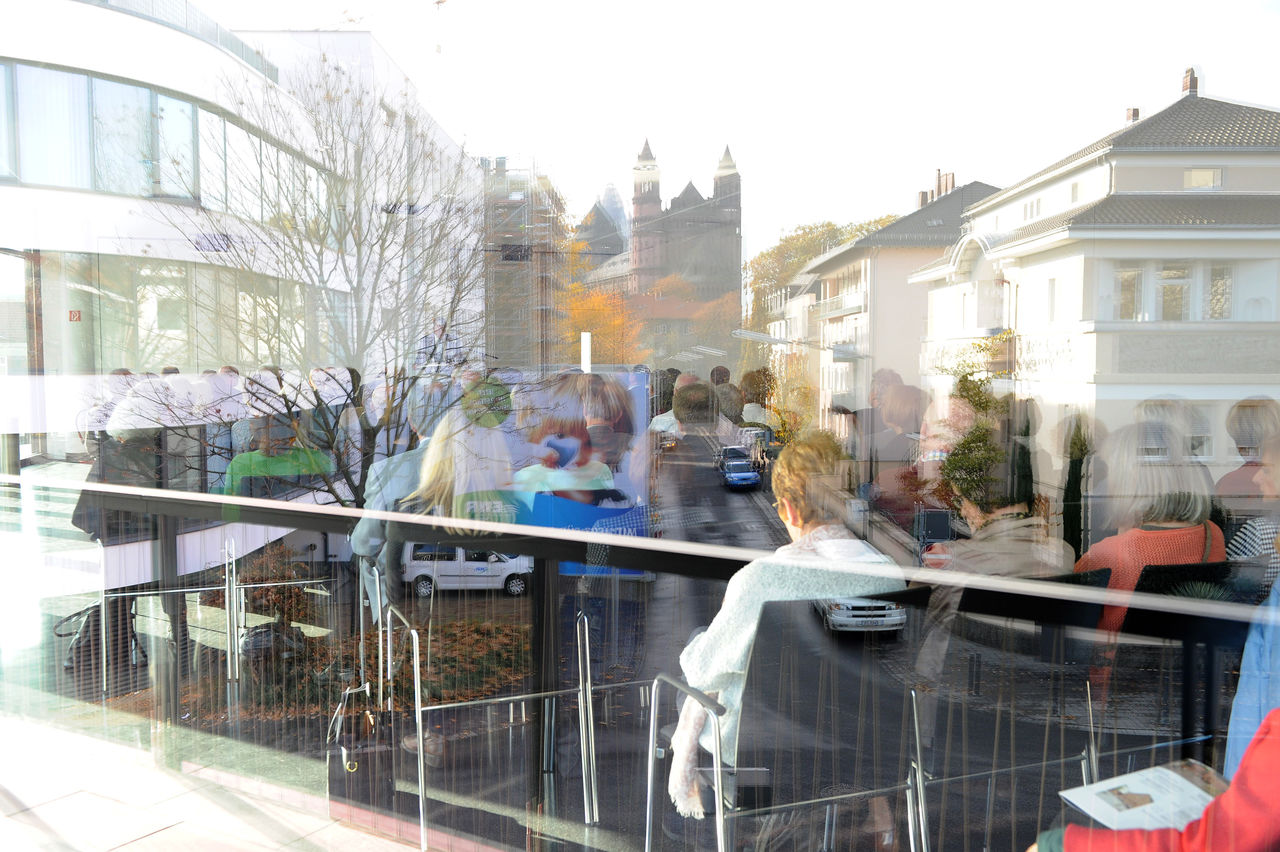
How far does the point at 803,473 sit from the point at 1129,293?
1292mm

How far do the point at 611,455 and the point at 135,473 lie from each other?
1707 mm

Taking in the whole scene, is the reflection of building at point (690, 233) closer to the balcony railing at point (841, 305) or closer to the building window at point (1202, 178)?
the balcony railing at point (841, 305)

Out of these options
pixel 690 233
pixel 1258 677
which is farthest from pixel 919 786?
pixel 690 233

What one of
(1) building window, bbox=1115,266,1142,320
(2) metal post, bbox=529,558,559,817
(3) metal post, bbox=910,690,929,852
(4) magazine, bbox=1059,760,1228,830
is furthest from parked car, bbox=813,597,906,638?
(1) building window, bbox=1115,266,1142,320

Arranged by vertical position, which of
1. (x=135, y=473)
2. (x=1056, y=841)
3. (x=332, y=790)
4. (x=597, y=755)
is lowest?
(x=332, y=790)

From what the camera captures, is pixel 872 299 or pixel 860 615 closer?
pixel 860 615

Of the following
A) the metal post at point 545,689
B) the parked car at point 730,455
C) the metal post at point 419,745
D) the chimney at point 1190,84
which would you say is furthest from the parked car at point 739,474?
the chimney at point 1190,84

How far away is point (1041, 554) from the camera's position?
229 centimetres

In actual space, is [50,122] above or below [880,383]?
above

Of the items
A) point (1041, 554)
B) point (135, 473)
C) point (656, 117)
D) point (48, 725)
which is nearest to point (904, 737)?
point (1041, 554)

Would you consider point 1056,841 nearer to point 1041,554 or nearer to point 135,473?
point 1041,554

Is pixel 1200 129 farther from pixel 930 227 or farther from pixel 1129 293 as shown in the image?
pixel 930 227

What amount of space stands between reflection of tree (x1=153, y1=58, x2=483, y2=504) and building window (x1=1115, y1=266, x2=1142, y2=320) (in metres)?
1.82

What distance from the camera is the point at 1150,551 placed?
166 centimetres
